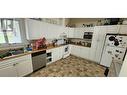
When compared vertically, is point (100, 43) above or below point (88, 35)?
below

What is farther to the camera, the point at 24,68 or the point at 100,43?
the point at 100,43

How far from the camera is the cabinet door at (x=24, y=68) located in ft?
5.21

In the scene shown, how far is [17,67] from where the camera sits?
156 centimetres

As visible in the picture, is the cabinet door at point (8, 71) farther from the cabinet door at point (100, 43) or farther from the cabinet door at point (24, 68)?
the cabinet door at point (100, 43)

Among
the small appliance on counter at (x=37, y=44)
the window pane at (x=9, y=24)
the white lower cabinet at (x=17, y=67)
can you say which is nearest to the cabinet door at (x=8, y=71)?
the white lower cabinet at (x=17, y=67)

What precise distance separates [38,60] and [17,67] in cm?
58

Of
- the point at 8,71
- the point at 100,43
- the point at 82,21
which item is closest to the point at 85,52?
the point at 100,43

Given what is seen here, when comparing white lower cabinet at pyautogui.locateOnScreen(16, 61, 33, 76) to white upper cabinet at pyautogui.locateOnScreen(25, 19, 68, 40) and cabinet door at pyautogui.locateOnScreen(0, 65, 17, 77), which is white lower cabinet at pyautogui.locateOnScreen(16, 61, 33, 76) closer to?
cabinet door at pyautogui.locateOnScreen(0, 65, 17, 77)

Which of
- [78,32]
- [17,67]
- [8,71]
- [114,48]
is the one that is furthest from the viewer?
[78,32]

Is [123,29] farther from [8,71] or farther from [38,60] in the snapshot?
[8,71]

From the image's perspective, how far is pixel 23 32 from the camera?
1.99 meters
